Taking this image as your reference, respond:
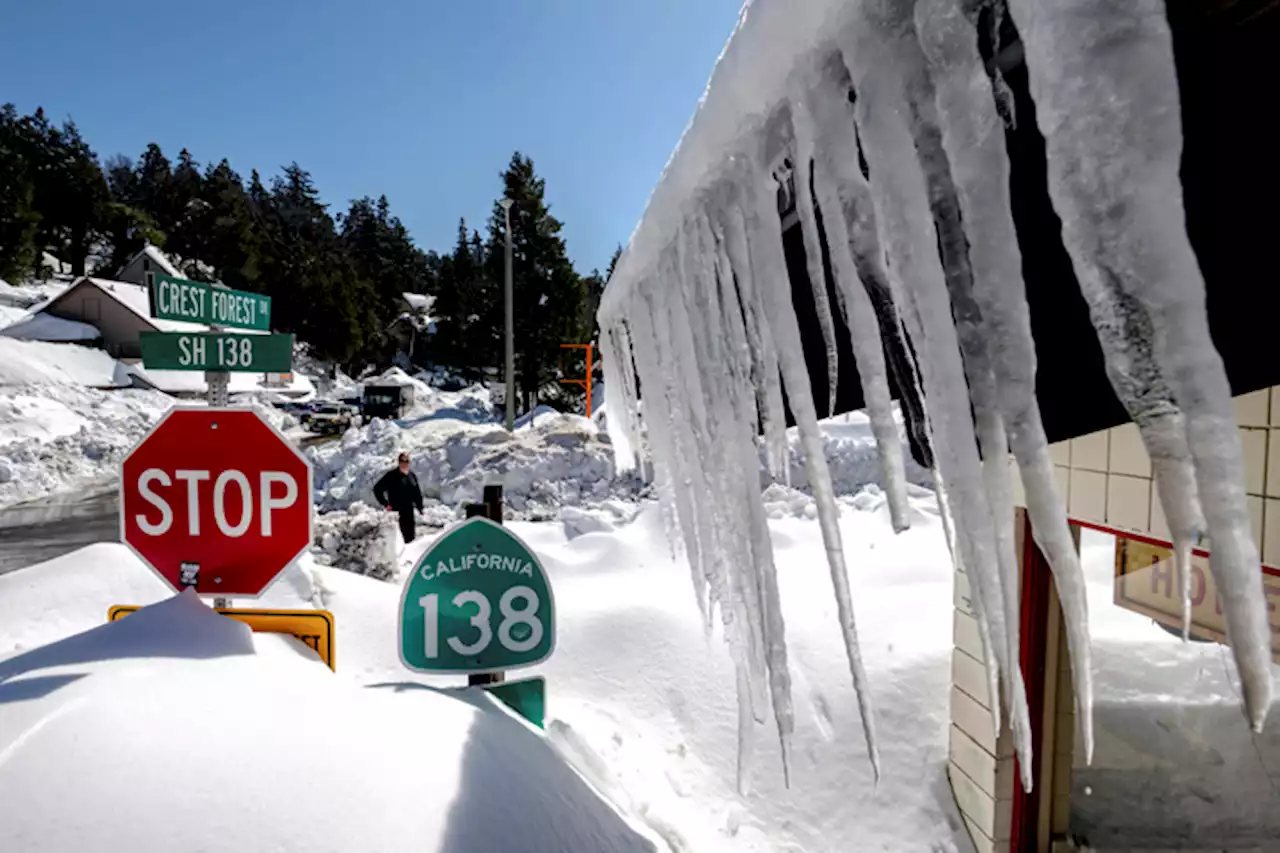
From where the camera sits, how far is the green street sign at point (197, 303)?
337cm

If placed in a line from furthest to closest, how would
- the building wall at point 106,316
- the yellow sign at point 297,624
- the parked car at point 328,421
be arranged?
the building wall at point 106,316
the parked car at point 328,421
the yellow sign at point 297,624

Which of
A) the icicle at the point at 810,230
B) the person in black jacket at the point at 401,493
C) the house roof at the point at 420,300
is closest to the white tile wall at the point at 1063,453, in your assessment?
the icicle at the point at 810,230

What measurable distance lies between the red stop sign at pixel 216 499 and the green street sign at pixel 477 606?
0.60 meters

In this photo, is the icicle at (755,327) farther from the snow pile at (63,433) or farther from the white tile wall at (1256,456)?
the snow pile at (63,433)

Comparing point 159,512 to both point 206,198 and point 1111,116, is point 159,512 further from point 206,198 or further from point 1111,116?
point 206,198

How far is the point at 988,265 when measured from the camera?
894 mm

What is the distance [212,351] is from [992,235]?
3495mm

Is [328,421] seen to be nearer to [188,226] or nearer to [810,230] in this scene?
[188,226]

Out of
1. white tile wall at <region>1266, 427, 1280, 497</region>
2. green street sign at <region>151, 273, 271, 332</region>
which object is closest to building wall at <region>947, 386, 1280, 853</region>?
white tile wall at <region>1266, 427, 1280, 497</region>

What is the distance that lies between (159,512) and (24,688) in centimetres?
112

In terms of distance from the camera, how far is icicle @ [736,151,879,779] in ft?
4.57

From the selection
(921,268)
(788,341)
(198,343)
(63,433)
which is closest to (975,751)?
A: (788,341)

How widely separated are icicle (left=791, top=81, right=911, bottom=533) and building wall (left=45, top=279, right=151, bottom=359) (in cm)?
4136

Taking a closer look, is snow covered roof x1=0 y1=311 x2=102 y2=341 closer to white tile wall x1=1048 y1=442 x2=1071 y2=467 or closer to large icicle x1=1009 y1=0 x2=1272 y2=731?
white tile wall x1=1048 y1=442 x2=1071 y2=467
